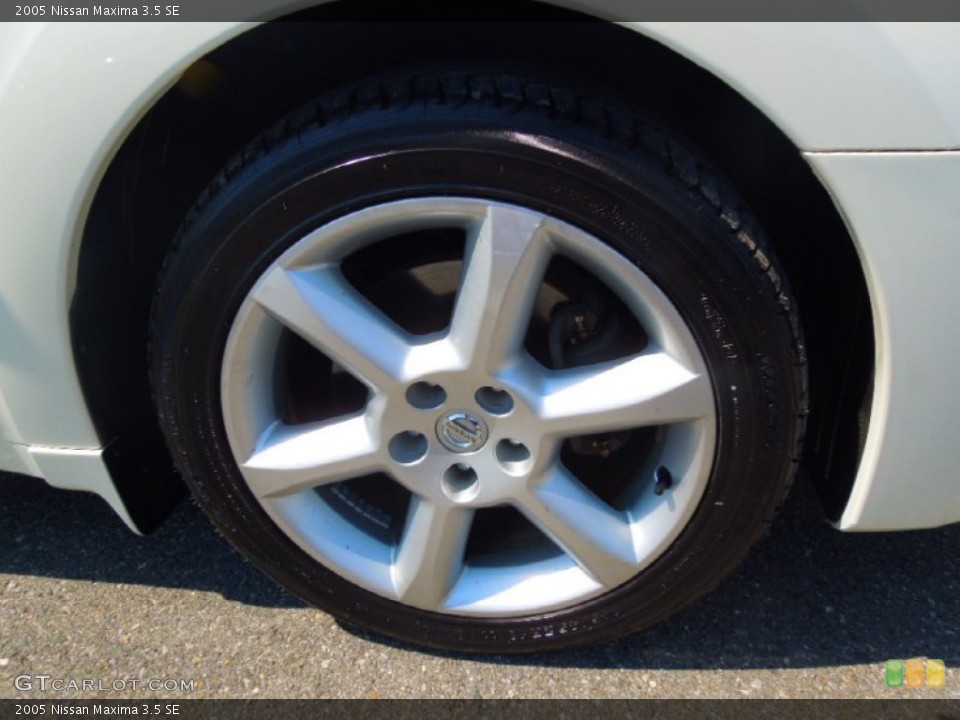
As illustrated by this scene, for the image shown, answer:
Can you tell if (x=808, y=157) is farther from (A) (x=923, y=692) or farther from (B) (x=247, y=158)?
(A) (x=923, y=692)

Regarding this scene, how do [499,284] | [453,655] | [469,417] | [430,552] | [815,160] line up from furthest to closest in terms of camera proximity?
1. [453,655]
2. [430,552]
3. [469,417]
4. [499,284]
5. [815,160]

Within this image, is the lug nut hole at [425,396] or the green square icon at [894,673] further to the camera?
the green square icon at [894,673]

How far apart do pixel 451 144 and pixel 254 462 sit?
0.66 m

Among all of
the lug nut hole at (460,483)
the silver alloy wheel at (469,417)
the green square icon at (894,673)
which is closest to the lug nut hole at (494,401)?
the silver alloy wheel at (469,417)

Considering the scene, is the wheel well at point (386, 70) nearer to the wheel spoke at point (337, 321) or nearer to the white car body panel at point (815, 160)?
the white car body panel at point (815, 160)

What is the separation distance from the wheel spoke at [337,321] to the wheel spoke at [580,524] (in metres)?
0.33

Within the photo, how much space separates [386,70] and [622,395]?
670mm

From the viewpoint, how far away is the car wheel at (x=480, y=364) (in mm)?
1301

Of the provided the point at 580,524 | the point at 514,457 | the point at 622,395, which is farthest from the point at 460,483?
the point at 622,395

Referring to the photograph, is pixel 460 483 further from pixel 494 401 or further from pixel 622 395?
pixel 622 395

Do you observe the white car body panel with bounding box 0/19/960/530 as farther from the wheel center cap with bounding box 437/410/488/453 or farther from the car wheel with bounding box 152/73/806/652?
the wheel center cap with bounding box 437/410/488/453

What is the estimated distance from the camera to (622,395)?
1.41 metres

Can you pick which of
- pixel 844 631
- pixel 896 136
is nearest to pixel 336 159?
pixel 896 136

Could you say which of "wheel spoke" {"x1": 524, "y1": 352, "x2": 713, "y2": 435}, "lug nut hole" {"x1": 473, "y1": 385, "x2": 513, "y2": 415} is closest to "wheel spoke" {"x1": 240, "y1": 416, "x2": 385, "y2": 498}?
"lug nut hole" {"x1": 473, "y1": 385, "x2": 513, "y2": 415}
